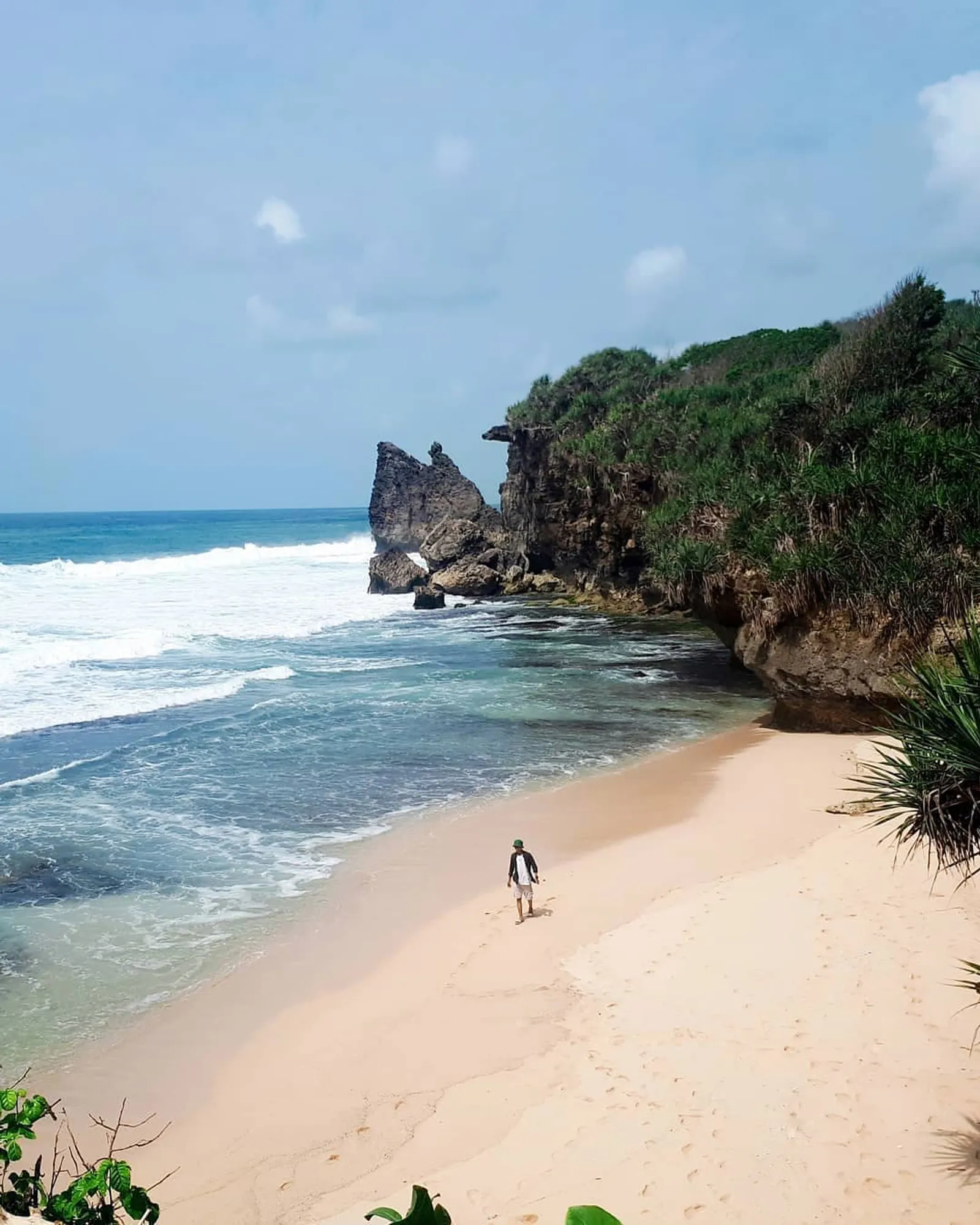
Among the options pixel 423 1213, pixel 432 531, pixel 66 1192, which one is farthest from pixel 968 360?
pixel 432 531

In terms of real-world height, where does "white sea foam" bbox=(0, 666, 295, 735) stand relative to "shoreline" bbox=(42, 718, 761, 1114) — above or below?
above

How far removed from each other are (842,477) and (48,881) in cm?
1653

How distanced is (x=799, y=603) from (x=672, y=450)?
1859cm

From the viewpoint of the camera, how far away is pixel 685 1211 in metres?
6.03

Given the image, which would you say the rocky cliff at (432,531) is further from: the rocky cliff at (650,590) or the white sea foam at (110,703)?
the white sea foam at (110,703)

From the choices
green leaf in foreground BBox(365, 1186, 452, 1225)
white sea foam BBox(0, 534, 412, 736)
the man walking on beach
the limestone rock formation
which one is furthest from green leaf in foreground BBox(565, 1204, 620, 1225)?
the limestone rock formation

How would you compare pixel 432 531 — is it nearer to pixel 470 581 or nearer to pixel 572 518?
pixel 470 581

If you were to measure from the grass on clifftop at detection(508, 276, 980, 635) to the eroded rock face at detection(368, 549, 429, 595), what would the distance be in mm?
16323

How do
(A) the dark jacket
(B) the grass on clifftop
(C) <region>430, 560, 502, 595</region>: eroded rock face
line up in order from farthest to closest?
(C) <region>430, 560, 502, 595</region>: eroded rock face < (B) the grass on clifftop < (A) the dark jacket

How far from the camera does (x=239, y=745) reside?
2016 cm

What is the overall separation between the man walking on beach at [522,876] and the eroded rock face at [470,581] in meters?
37.8

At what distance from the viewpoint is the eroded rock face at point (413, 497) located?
238ft

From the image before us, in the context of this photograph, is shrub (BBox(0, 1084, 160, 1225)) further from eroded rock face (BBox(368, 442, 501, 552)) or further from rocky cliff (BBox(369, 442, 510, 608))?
eroded rock face (BBox(368, 442, 501, 552))

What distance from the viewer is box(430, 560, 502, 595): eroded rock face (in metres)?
49.5
